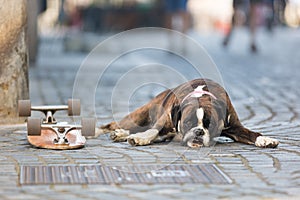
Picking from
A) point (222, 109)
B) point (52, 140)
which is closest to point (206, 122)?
point (222, 109)

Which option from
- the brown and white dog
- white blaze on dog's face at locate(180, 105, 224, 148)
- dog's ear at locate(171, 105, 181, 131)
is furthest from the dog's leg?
dog's ear at locate(171, 105, 181, 131)

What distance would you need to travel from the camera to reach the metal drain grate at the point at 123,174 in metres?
5.48

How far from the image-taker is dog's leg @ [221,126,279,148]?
665cm

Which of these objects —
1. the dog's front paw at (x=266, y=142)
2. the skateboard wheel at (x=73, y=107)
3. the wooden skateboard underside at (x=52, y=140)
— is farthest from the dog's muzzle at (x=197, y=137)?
the skateboard wheel at (x=73, y=107)

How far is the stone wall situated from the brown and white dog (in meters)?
1.28

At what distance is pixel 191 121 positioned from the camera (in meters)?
6.59

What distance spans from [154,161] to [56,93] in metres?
4.27

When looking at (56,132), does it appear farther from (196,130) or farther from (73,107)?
(196,130)

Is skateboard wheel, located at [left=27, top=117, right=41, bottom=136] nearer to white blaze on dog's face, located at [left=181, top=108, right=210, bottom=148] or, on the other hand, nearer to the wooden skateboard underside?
the wooden skateboard underside

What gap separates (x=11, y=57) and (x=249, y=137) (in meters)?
2.42

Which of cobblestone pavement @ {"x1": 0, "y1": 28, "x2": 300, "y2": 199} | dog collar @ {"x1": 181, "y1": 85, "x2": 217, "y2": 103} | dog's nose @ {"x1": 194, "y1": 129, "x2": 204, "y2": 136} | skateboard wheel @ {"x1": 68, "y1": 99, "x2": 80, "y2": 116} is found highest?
dog collar @ {"x1": 181, "y1": 85, "x2": 217, "y2": 103}

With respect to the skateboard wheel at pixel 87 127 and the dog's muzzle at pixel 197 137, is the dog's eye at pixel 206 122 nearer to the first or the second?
the dog's muzzle at pixel 197 137

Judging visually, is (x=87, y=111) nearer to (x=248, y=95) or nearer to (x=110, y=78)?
(x=248, y=95)

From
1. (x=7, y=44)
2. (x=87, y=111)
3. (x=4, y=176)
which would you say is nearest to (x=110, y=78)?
(x=87, y=111)
